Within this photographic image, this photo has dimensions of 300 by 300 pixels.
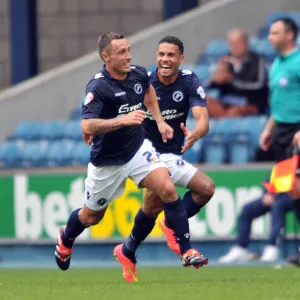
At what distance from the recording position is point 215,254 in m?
14.3

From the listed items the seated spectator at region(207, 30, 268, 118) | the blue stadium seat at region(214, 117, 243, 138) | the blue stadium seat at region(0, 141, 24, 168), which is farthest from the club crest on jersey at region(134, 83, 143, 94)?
the blue stadium seat at region(0, 141, 24, 168)

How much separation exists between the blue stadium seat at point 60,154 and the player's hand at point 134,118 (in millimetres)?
6526

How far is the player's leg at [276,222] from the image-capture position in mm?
13031

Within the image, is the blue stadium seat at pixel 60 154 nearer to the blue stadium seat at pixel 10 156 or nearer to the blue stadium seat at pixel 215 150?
the blue stadium seat at pixel 10 156

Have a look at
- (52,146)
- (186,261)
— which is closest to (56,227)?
(52,146)

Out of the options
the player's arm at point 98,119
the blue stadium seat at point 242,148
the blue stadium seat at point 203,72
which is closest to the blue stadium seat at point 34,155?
the blue stadium seat at point 203,72

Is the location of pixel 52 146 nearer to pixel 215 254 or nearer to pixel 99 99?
pixel 215 254

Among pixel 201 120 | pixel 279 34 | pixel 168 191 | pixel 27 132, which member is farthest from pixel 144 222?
pixel 27 132

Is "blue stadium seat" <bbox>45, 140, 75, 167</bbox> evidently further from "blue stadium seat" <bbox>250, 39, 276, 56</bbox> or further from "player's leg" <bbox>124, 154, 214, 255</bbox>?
"player's leg" <bbox>124, 154, 214, 255</bbox>

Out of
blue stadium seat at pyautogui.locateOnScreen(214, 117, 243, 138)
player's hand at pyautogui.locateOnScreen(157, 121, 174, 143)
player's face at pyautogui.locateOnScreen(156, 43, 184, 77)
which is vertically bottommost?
blue stadium seat at pyautogui.locateOnScreen(214, 117, 243, 138)

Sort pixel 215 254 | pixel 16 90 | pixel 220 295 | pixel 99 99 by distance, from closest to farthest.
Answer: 1. pixel 220 295
2. pixel 99 99
3. pixel 215 254
4. pixel 16 90

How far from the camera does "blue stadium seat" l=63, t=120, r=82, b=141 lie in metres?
16.0

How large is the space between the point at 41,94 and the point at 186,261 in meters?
8.00

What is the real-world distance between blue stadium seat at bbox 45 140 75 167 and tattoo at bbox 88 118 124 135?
6.36m
